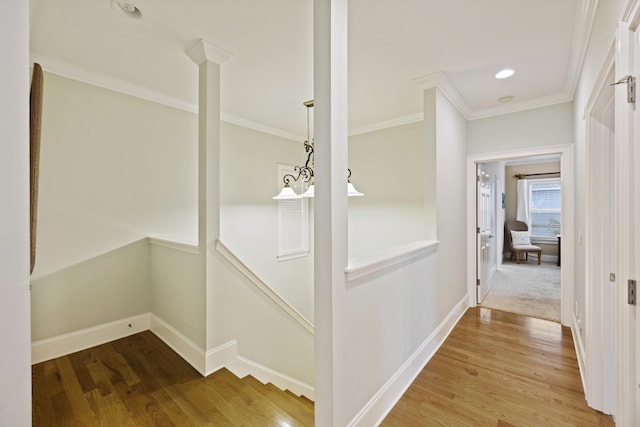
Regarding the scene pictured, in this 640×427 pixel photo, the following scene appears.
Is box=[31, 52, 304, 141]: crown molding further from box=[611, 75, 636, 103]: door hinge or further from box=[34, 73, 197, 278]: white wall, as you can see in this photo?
box=[611, 75, 636, 103]: door hinge

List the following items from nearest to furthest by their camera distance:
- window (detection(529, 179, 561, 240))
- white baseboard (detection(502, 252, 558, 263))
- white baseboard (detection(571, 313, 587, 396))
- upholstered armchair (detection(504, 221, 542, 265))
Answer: white baseboard (detection(571, 313, 587, 396)), upholstered armchair (detection(504, 221, 542, 265)), white baseboard (detection(502, 252, 558, 263)), window (detection(529, 179, 561, 240))

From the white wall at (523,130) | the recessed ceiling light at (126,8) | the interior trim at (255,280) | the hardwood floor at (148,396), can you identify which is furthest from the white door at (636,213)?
the recessed ceiling light at (126,8)

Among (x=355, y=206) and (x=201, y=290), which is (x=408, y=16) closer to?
(x=201, y=290)

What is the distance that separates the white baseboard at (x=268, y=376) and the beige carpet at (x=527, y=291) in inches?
106

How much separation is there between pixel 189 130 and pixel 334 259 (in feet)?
9.12

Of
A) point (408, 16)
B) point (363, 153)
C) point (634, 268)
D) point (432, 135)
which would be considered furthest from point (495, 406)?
point (363, 153)

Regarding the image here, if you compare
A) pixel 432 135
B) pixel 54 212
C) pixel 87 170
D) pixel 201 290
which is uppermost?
pixel 432 135

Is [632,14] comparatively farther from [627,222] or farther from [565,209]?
[565,209]

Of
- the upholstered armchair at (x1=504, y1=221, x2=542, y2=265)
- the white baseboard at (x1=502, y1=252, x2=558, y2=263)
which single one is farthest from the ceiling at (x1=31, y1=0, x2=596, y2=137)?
the white baseboard at (x1=502, y1=252, x2=558, y2=263)

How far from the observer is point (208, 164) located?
2.21 meters

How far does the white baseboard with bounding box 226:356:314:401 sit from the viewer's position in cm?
236

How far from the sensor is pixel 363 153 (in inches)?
173

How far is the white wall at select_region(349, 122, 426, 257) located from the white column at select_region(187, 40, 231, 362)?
2385 millimetres

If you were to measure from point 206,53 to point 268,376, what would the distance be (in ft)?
9.48
